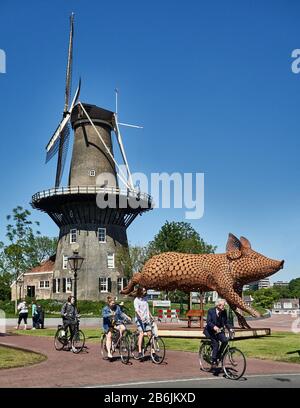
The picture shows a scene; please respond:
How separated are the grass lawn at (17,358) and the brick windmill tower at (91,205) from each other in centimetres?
3284

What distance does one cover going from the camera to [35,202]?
50125mm

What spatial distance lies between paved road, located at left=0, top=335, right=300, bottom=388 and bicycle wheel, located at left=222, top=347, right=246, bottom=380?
0.33m

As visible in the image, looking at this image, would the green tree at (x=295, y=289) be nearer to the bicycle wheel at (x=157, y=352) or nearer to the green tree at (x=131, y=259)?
the green tree at (x=131, y=259)

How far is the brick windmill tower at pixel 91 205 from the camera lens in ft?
160

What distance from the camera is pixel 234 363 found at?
35.1 ft

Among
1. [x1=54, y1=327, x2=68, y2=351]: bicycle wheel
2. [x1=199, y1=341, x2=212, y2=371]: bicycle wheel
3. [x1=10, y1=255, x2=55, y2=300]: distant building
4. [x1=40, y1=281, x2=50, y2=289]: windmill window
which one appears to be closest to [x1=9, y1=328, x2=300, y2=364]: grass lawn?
A: [x1=199, y1=341, x2=212, y2=371]: bicycle wheel

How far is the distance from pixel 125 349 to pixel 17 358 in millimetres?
3146

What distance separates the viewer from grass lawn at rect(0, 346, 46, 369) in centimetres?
1259

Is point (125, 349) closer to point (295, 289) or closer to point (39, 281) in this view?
point (39, 281)

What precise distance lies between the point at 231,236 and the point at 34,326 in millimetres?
13204

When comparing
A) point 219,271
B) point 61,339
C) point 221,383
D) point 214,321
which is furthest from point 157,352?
point 219,271

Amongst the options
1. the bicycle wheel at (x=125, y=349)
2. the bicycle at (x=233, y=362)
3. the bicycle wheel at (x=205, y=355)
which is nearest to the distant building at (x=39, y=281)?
the bicycle wheel at (x=125, y=349)
